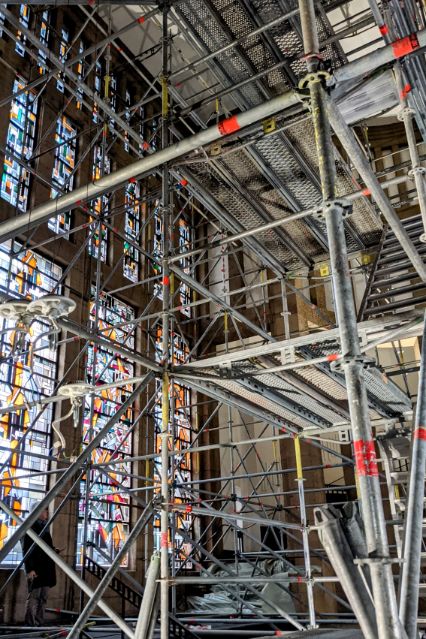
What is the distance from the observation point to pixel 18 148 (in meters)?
11.7

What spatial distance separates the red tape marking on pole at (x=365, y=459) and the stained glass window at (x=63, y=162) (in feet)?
33.4

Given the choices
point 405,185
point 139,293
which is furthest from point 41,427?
point 405,185

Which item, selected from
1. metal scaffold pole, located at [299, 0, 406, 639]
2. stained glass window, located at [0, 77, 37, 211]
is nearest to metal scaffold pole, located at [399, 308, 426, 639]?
metal scaffold pole, located at [299, 0, 406, 639]

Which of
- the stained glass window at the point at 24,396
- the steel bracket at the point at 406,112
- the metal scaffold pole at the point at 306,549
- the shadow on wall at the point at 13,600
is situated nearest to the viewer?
the steel bracket at the point at 406,112

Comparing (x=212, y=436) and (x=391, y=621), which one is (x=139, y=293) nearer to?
(x=212, y=436)

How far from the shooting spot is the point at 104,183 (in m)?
5.21

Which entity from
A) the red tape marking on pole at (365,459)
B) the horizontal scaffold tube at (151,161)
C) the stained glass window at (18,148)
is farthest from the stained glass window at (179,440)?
the red tape marking on pole at (365,459)

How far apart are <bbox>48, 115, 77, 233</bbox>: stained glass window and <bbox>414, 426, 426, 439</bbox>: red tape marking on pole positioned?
9759mm

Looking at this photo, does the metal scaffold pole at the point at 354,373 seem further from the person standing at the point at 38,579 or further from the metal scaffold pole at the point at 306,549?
the person standing at the point at 38,579

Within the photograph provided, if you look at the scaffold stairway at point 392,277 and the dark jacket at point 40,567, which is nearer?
the scaffold stairway at point 392,277

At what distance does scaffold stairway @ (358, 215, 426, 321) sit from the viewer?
537 centimetres

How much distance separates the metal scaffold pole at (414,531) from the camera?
10.0 ft

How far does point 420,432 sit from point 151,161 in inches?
113

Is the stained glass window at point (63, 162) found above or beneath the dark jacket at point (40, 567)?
above
